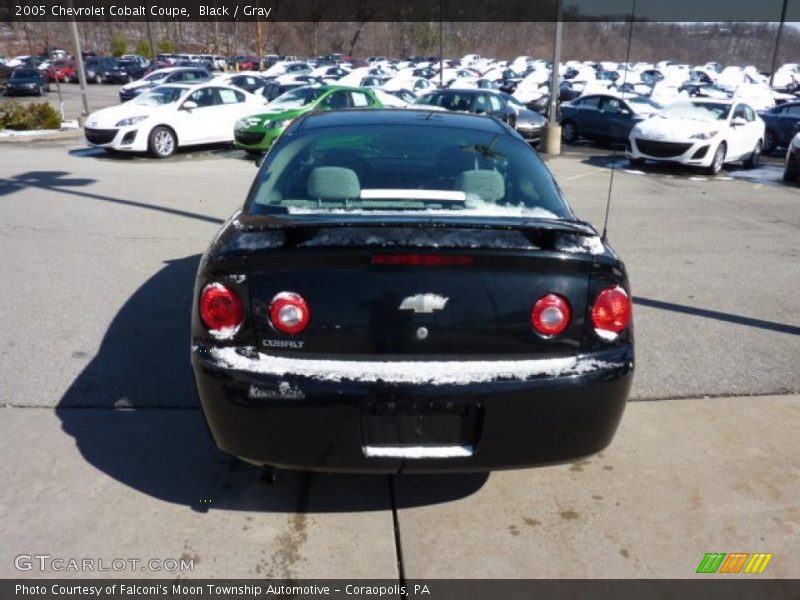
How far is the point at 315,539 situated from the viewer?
2854 millimetres

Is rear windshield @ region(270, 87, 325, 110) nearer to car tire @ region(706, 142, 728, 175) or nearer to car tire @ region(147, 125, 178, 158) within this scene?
car tire @ region(147, 125, 178, 158)

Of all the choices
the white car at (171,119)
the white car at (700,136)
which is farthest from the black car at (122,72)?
the white car at (700,136)

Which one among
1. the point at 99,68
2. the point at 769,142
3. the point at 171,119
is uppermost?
the point at 171,119

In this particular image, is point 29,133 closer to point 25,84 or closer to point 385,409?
point 385,409

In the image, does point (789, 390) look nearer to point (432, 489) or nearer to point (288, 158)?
point (432, 489)

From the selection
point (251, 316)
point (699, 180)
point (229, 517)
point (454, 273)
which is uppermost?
point (454, 273)

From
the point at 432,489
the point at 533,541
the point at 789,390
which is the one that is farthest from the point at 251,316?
the point at 789,390

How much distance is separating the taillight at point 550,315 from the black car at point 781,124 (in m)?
18.4

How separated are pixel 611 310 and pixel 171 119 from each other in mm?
13409

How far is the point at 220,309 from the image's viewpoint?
2662 millimetres

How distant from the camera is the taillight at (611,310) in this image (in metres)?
2.69

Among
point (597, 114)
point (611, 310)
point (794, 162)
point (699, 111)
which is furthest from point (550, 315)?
point (597, 114)

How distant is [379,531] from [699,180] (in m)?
12.4

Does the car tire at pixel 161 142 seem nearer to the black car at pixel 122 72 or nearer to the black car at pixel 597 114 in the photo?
the black car at pixel 597 114
